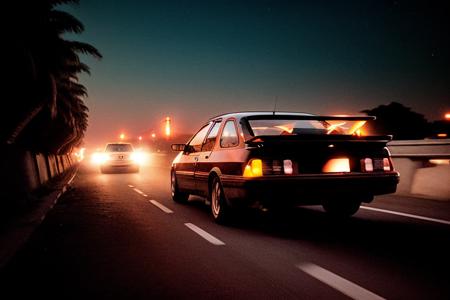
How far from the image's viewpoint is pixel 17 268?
4.96 m

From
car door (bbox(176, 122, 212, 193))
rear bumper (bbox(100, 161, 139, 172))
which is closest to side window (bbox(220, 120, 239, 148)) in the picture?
car door (bbox(176, 122, 212, 193))

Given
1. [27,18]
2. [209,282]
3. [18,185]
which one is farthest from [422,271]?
[27,18]

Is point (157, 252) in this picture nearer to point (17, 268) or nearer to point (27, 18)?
point (17, 268)

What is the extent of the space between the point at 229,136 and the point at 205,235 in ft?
5.61

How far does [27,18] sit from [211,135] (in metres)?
13.4

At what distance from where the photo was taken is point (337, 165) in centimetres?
651

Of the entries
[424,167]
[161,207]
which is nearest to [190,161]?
[161,207]

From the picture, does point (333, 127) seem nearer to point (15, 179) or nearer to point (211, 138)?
point (211, 138)

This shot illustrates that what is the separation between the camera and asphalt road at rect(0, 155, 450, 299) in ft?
13.3

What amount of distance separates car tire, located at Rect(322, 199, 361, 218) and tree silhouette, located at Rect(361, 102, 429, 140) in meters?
82.6

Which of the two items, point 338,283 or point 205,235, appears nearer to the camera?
point 338,283

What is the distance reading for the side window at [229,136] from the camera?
7.19 m

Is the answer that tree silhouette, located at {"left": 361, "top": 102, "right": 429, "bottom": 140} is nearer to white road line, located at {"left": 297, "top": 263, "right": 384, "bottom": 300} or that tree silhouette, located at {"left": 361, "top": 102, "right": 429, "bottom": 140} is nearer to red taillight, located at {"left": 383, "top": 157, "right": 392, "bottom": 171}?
red taillight, located at {"left": 383, "top": 157, "right": 392, "bottom": 171}

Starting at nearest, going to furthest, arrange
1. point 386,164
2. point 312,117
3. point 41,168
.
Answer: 1. point 386,164
2. point 312,117
3. point 41,168
